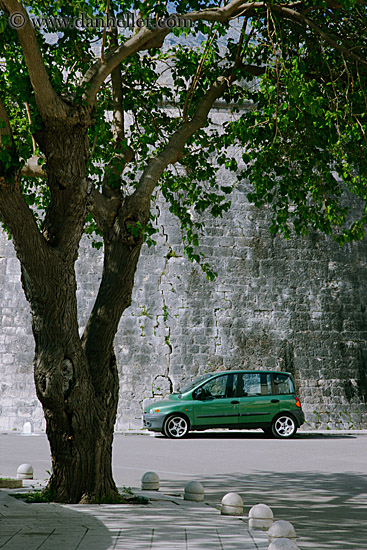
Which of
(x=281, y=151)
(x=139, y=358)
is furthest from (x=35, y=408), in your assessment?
(x=281, y=151)

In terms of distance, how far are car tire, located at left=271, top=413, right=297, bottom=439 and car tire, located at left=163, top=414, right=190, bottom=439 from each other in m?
1.89

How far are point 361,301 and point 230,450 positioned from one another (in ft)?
23.1

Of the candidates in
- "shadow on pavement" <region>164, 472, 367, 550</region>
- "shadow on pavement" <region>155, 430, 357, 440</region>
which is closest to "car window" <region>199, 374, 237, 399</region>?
"shadow on pavement" <region>155, 430, 357, 440</region>

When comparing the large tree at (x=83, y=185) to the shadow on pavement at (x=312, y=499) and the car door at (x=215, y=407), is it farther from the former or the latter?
the car door at (x=215, y=407)

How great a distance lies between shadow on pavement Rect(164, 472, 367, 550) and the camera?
5.12m

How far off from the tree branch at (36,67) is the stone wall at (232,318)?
10.1 m

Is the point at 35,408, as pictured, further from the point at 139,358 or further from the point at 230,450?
the point at 230,450

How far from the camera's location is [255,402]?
1411 cm

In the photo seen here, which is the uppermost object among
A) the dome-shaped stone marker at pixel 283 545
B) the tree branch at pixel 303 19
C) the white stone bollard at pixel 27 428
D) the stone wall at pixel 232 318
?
the tree branch at pixel 303 19

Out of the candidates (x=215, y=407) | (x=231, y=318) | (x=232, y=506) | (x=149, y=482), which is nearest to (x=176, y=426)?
(x=215, y=407)

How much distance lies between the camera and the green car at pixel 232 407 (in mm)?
13828

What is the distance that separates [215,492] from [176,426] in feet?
21.5

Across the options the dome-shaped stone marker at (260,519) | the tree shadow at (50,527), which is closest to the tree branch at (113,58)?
the tree shadow at (50,527)

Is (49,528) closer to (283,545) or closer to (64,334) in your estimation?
(64,334)
